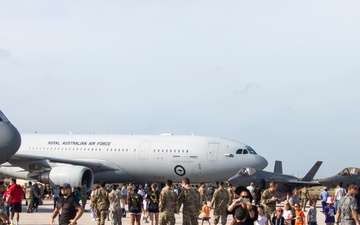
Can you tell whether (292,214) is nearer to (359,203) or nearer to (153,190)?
(359,203)

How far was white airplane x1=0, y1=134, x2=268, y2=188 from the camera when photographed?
43750mm

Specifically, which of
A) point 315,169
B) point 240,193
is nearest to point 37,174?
point 315,169

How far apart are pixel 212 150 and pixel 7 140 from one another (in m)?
18.2

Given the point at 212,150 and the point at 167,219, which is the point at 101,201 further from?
the point at 212,150

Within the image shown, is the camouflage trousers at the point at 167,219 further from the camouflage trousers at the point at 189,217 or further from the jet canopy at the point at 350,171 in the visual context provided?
the jet canopy at the point at 350,171

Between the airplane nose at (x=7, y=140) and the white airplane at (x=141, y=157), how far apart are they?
1307 centimetres

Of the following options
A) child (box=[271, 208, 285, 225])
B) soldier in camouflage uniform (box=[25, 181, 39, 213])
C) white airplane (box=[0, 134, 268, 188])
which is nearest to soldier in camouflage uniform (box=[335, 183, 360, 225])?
child (box=[271, 208, 285, 225])

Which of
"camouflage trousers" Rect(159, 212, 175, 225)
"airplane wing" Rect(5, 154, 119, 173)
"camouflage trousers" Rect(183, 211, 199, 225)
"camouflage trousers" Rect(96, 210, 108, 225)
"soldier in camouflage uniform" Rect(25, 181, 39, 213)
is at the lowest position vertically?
"camouflage trousers" Rect(159, 212, 175, 225)

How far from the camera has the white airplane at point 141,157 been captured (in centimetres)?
4375

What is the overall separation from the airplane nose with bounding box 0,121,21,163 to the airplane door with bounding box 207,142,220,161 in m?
17.4

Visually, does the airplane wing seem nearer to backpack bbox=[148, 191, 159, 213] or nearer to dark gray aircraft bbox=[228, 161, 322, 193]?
dark gray aircraft bbox=[228, 161, 322, 193]

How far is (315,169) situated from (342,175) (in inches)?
394

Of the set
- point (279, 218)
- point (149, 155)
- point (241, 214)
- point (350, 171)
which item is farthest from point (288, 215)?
point (149, 155)

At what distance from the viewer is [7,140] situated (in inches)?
1080
